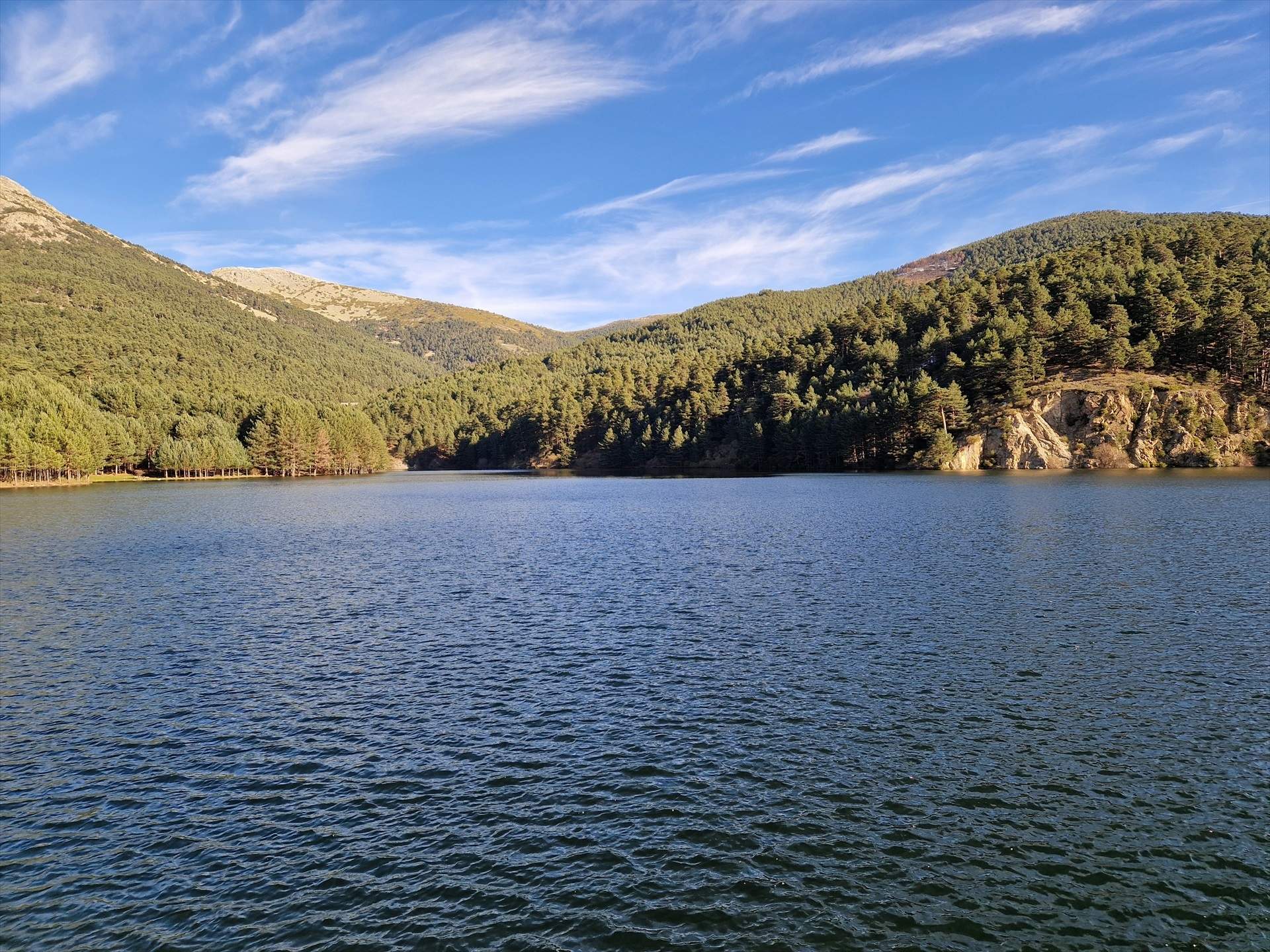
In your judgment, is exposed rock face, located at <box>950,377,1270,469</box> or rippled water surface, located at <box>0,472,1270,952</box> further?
exposed rock face, located at <box>950,377,1270,469</box>

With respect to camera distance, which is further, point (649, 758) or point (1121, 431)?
point (1121, 431)

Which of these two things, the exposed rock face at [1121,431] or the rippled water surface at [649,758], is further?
the exposed rock face at [1121,431]

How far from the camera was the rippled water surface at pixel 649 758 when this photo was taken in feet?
48.4

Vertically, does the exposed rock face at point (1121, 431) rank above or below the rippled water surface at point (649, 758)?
above

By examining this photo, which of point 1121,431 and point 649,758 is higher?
point 1121,431

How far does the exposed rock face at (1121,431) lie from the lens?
506 feet

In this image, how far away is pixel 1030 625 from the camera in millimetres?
35406

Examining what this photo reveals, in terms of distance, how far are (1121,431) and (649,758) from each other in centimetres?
17856

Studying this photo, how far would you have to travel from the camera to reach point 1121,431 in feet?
527

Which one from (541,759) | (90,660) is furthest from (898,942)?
(90,660)

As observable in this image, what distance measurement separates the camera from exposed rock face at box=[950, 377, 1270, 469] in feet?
506

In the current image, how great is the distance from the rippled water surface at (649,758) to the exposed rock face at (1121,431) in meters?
127

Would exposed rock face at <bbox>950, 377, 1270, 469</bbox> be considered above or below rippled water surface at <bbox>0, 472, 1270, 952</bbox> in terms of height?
above

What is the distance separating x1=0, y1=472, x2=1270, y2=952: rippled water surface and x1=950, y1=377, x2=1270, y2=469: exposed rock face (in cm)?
12722
